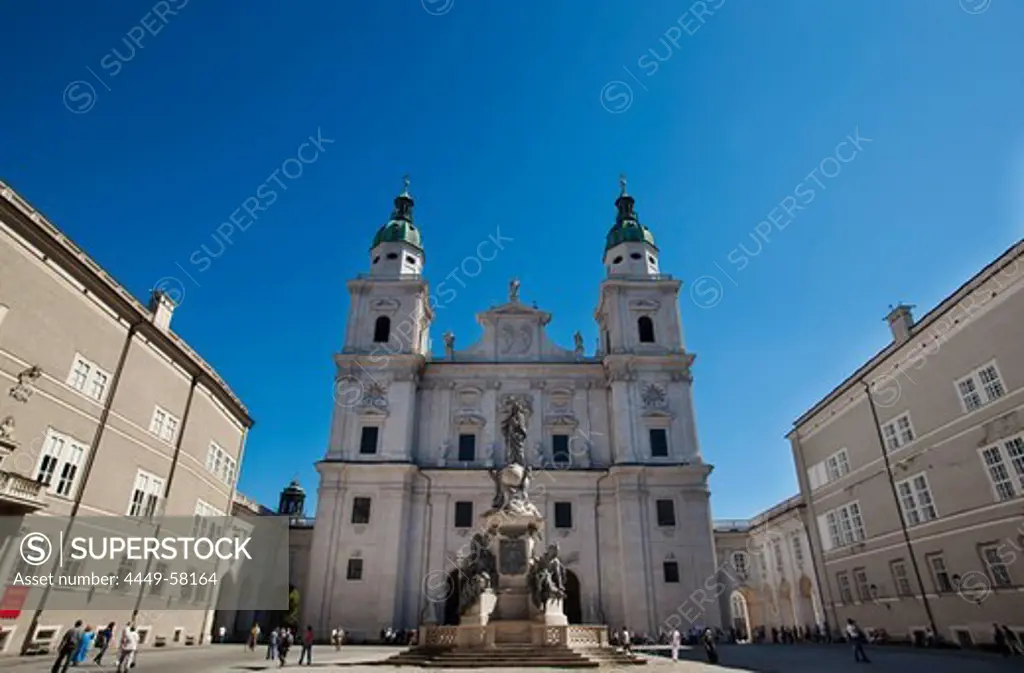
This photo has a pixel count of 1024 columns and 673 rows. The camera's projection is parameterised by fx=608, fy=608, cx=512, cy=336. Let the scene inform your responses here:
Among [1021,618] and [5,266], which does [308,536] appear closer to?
[5,266]

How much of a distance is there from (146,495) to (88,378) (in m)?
5.85

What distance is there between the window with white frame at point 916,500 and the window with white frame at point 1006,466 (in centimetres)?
342

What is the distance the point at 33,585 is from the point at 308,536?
79.4 feet

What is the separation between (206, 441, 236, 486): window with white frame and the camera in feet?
101

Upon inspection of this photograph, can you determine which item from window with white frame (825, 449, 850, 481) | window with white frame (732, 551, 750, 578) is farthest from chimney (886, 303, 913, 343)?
window with white frame (732, 551, 750, 578)

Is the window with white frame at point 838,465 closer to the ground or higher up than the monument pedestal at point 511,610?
higher up

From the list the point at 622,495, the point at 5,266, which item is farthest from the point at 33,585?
the point at 622,495

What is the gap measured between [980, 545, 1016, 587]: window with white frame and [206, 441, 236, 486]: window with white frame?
3334 centimetres

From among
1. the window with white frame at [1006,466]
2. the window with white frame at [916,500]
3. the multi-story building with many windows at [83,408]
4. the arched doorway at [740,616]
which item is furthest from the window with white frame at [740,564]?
the multi-story building with many windows at [83,408]

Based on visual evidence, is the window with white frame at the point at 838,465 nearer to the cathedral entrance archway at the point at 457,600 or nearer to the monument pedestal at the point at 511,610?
the cathedral entrance archway at the point at 457,600

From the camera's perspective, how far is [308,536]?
42438 mm

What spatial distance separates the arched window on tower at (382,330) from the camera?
39.9 meters

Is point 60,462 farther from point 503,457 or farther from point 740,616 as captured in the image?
point 740,616

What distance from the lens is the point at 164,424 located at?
85.9 ft
